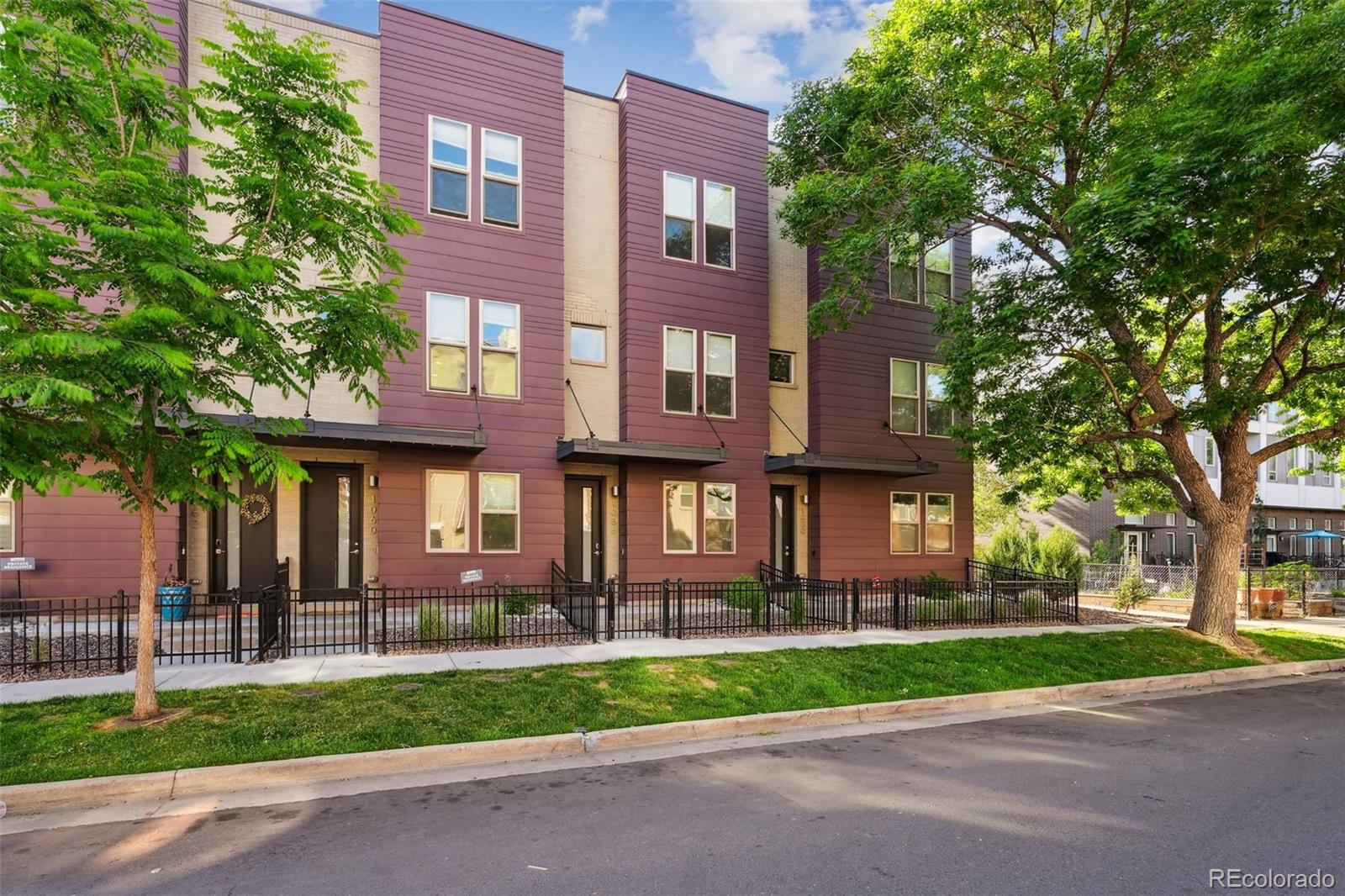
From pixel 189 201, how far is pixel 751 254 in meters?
12.8

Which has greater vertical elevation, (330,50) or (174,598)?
(330,50)

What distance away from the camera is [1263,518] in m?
36.4

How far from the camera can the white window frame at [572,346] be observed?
16.0m

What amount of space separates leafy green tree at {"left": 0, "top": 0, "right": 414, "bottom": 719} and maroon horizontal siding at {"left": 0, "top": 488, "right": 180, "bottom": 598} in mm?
5860

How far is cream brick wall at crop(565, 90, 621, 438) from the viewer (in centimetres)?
1605

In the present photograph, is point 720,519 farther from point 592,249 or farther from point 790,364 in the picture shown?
point 592,249

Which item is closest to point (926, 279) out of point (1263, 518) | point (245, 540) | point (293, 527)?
point (293, 527)

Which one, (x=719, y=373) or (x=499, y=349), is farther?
(x=719, y=373)

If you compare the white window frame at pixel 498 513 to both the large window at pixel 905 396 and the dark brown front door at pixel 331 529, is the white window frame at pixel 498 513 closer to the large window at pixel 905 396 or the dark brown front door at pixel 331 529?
the dark brown front door at pixel 331 529

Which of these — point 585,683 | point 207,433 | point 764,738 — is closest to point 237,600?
point 207,433

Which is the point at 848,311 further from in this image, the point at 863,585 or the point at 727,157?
the point at 863,585

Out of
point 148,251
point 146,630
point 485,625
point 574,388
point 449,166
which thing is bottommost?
point 485,625

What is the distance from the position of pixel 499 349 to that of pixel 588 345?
215 centimetres

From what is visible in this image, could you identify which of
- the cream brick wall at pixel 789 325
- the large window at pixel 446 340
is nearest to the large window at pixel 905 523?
the cream brick wall at pixel 789 325
